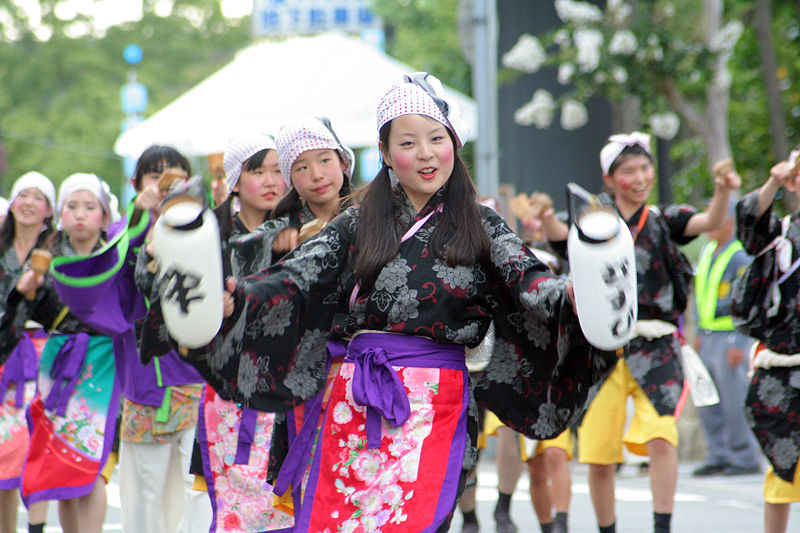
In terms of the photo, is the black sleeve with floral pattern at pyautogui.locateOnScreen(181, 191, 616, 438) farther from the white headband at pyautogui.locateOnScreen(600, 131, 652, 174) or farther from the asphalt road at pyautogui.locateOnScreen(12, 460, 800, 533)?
the asphalt road at pyautogui.locateOnScreen(12, 460, 800, 533)

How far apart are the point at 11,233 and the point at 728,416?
19.5 ft

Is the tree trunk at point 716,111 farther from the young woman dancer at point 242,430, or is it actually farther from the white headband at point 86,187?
the young woman dancer at point 242,430

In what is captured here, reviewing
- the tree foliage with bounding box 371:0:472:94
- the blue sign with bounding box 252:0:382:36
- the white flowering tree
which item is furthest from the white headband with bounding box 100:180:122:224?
the tree foliage with bounding box 371:0:472:94

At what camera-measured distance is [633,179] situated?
6.16m

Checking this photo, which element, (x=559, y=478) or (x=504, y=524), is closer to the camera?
(x=559, y=478)

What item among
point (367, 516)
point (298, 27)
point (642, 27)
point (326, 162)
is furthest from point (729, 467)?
point (298, 27)

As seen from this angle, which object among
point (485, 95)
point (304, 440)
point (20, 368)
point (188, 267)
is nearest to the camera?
point (188, 267)

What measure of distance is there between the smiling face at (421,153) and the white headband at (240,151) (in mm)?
1770

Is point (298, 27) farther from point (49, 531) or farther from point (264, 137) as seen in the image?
point (264, 137)

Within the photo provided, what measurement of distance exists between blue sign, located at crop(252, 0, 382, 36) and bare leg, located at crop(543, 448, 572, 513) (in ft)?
49.5

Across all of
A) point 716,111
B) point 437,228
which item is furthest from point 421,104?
point 716,111

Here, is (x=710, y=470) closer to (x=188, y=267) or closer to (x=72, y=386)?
(x=72, y=386)

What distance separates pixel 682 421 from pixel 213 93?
5.41 metres

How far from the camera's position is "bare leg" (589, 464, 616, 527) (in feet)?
20.5
